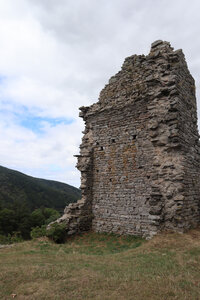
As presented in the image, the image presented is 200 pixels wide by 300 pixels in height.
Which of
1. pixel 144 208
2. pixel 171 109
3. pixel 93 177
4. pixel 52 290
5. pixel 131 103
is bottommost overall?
pixel 52 290

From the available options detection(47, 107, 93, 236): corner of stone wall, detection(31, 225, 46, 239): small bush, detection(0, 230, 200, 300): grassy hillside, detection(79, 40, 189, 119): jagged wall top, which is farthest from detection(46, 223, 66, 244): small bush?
detection(79, 40, 189, 119): jagged wall top

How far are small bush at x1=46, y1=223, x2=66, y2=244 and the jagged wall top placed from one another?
5.67 metres

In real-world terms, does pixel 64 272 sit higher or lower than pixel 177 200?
lower

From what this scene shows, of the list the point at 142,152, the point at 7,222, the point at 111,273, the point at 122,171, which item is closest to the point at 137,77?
the point at 142,152

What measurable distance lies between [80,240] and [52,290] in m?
5.94

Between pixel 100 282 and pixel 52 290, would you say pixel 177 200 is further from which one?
pixel 52 290

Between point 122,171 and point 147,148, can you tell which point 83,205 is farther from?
point 147,148

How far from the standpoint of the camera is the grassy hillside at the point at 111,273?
4020mm

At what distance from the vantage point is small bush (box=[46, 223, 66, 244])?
969 centimetres

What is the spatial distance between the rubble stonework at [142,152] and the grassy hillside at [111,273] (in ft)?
4.96

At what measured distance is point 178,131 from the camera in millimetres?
8570

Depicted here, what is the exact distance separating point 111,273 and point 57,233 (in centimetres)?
520

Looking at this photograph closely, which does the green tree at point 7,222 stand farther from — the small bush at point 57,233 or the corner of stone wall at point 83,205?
the small bush at point 57,233

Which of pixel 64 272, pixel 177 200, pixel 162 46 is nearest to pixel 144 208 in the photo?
pixel 177 200
